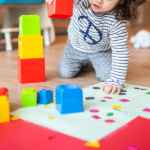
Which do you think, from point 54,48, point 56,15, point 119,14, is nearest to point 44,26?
point 54,48

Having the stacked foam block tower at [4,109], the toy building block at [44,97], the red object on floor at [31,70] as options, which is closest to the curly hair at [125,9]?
the red object on floor at [31,70]

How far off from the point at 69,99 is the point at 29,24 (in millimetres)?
492

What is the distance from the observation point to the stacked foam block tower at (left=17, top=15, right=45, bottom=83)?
106 cm

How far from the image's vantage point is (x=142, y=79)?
1.14m

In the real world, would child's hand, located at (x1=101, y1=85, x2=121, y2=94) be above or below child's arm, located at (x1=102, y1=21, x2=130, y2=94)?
below

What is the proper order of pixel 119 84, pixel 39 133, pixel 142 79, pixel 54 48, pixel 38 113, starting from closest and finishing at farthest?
1. pixel 39 133
2. pixel 38 113
3. pixel 119 84
4. pixel 142 79
5. pixel 54 48

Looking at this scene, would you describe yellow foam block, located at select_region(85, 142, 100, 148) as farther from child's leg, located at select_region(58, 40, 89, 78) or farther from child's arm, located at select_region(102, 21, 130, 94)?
child's leg, located at select_region(58, 40, 89, 78)

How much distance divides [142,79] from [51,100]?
51 centimetres

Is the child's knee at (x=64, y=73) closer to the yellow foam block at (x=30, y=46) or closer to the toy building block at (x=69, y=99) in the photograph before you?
the yellow foam block at (x=30, y=46)

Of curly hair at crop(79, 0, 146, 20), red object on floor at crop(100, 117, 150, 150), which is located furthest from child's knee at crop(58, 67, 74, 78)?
red object on floor at crop(100, 117, 150, 150)

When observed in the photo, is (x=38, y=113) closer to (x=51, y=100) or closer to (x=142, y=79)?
(x=51, y=100)

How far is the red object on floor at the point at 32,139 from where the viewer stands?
1.80 ft

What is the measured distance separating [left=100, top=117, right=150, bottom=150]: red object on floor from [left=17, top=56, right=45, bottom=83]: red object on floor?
0.55 m

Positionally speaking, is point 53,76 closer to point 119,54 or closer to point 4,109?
point 119,54
